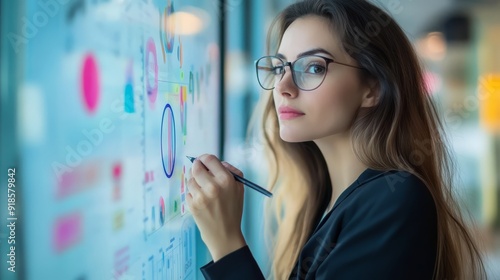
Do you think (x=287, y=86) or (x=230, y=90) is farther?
(x=230, y=90)

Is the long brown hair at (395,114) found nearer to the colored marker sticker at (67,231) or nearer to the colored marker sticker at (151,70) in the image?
the colored marker sticker at (151,70)

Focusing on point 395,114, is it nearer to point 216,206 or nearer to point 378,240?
point 378,240

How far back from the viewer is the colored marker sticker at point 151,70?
85 centimetres

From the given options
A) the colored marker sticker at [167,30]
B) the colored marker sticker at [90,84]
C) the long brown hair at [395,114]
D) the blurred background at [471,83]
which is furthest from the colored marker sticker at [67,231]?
the blurred background at [471,83]

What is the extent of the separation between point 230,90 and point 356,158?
697mm

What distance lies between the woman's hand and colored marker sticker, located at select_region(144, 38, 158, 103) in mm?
149

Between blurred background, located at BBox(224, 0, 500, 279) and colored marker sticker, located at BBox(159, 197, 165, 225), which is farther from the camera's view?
blurred background, located at BBox(224, 0, 500, 279)

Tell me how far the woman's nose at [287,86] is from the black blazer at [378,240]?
227mm

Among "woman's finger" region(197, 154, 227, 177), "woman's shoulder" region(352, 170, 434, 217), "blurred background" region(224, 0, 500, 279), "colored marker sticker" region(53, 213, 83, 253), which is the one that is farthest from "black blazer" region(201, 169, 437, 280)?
"blurred background" region(224, 0, 500, 279)

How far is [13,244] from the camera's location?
501 millimetres

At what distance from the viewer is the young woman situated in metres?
0.77

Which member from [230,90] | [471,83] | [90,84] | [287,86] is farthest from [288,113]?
[471,83]

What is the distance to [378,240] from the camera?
762 millimetres

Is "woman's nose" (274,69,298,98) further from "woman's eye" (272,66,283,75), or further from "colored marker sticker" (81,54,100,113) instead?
"colored marker sticker" (81,54,100,113)
